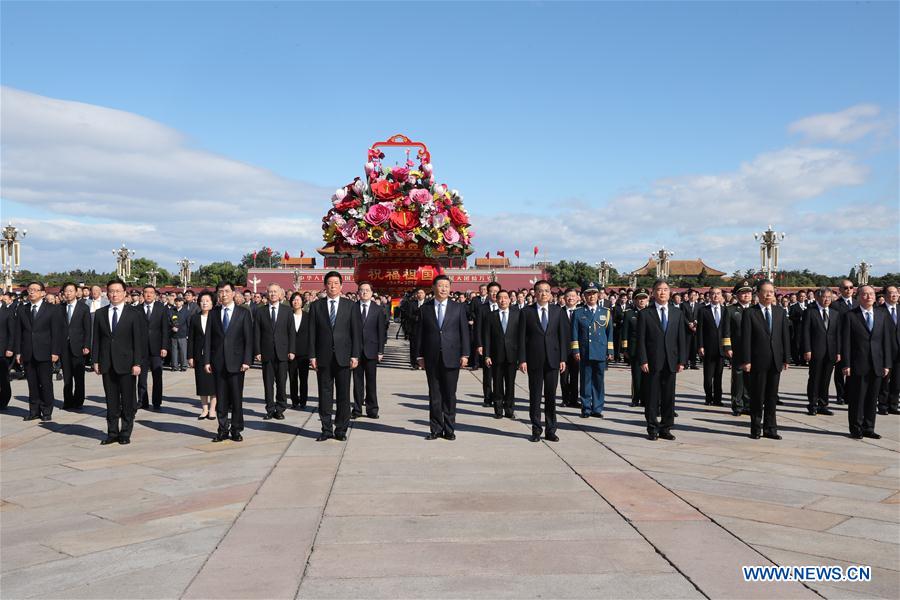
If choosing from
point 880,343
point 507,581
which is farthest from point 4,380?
point 880,343

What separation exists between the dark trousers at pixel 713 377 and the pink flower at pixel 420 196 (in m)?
9.40

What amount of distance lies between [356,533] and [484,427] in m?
4.73

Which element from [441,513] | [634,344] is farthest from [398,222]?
[441,513]

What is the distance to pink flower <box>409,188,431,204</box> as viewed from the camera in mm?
19016

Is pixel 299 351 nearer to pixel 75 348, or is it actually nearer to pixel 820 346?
pixel 75 348

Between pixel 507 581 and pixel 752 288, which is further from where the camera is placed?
pixel 752 288

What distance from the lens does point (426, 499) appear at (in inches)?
229

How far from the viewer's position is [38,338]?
10.8 metres

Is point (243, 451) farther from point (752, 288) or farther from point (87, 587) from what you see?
point (752, 288)

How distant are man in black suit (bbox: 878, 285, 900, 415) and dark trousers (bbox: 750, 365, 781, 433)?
196 centimetres

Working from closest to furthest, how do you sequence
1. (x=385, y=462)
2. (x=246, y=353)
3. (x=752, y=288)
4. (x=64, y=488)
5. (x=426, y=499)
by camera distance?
(x=426, y=499) → (x=64, y=488) → (x=385, y=462) → (x=246, y=353) → (x=752, y=288)

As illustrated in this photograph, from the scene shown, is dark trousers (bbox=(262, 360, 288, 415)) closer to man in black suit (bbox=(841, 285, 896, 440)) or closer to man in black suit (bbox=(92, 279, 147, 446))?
man in black suit (bbox=(92, 279, 147, 446))

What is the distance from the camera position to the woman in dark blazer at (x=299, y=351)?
35.8 ft

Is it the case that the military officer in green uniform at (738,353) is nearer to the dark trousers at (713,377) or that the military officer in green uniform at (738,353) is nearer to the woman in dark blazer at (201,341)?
the dark trousers at (713,377)
